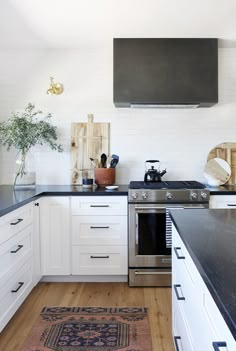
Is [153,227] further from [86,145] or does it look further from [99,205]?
[86,145]

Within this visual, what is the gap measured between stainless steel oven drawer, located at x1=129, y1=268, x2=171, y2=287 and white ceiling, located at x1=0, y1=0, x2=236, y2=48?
2213 mm

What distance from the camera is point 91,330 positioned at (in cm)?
231

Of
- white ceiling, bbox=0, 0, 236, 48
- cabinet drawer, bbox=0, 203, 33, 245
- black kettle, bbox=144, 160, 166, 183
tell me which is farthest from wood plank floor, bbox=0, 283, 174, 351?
white ceiling, bbox=0, 0, 236, 48

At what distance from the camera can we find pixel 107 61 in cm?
365

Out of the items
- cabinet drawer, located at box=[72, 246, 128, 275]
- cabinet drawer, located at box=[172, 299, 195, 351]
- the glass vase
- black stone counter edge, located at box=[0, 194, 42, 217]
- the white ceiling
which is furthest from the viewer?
the glass vase

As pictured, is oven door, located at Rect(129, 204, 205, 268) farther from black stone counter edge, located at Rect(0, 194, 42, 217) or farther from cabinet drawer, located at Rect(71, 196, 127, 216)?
black stone counter edge, located at Rect(0, 194, 42, 217)

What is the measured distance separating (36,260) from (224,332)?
7.89 ft

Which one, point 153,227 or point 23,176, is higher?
point 23,176

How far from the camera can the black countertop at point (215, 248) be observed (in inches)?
33.2

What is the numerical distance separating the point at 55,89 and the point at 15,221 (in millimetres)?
1706

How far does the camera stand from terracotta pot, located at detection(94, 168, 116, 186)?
3.46 m

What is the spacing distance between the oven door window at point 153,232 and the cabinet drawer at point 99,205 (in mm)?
188

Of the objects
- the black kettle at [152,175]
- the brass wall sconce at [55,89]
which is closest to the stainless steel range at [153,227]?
→ the black kettle at [152,175]

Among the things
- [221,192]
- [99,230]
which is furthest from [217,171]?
[99,230]
